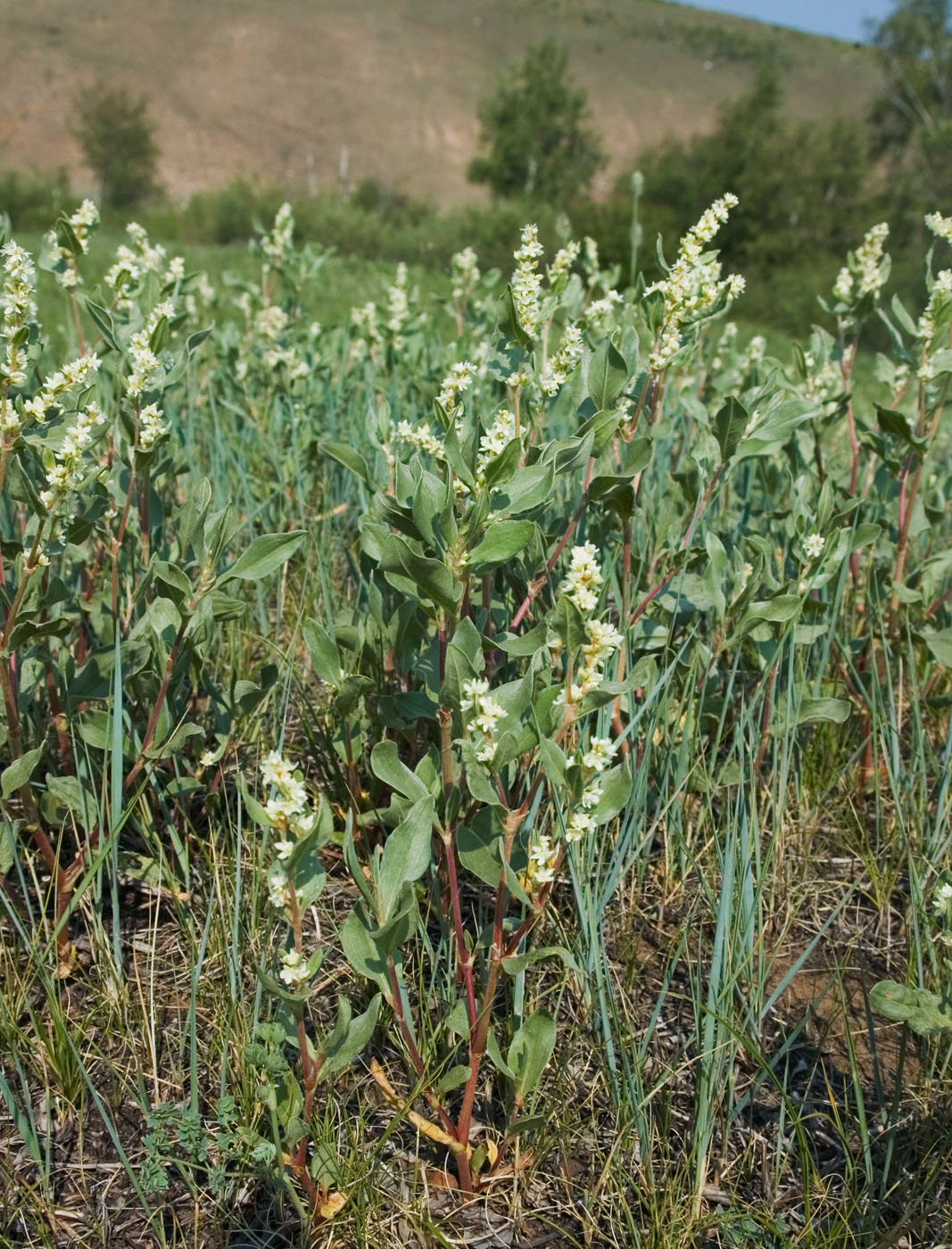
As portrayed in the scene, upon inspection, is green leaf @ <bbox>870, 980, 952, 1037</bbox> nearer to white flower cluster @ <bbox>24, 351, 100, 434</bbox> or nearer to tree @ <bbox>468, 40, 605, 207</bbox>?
white flower cluster @ <bbox>24, 351, 100, 434</bbox>

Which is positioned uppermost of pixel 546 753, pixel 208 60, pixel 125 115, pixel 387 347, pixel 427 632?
pixel 208 60

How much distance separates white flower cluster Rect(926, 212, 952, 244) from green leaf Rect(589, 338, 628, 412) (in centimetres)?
77

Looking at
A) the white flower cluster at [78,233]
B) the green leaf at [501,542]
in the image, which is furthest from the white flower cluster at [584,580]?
the white flower cluster at [78,233]

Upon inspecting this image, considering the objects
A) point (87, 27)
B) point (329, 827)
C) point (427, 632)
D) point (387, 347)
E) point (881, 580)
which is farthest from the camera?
point (87, 27)

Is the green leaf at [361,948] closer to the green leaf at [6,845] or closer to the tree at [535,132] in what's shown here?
the green leaf at [6,845]

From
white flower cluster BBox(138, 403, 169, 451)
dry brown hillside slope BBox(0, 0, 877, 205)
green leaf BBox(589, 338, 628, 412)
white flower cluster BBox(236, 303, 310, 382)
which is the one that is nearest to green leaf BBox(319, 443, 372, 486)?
white flower cluster BBox(138, 403, 169, 451)

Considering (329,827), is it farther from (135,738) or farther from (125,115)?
(125,115)

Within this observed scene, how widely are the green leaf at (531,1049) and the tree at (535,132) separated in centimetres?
4074

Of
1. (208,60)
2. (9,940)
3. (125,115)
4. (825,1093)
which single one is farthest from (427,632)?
(208,60)

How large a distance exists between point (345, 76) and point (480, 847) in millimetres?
86480

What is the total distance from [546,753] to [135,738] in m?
0.68

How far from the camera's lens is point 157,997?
1.35m

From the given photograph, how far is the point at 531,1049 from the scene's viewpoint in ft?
3.59

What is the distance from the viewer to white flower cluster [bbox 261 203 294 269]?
122 inches
